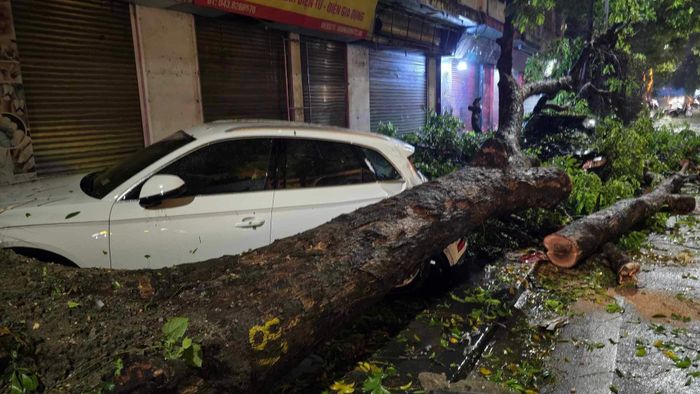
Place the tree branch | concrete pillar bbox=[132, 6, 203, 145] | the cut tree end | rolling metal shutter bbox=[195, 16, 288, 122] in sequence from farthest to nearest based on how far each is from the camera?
the tree branch → rolling metal shutter bbox=[195, 16, 288, 122] → concrete pillar bbox=[132, 6, 203, 145] → the cut tree end

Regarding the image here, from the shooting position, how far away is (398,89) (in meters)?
13.8

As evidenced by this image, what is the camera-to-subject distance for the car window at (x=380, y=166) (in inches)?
173

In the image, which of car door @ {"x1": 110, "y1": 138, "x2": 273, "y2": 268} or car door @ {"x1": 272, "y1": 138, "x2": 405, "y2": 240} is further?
car door @ {"x1": 272, "y1": 138, "x2": 405, "y2": 240}

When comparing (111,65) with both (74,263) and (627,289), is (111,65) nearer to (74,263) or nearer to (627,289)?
(74,263)

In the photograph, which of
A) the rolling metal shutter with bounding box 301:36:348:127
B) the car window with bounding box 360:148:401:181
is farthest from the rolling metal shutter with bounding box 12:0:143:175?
the car window with bounding box 360:148:401:181

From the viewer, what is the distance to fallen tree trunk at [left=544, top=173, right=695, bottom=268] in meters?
5.13

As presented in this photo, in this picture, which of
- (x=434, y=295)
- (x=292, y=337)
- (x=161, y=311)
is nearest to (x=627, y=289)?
(x=434, y=295)

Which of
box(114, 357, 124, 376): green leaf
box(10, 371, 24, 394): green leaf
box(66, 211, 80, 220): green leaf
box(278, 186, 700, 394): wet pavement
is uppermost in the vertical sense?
box(66, 211, 80, 220): green leaf

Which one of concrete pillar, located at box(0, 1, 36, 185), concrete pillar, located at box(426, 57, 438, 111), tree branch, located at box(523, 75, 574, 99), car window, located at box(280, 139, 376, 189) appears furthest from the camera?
concrete pillar, located at box(426, 57, 438, 111)

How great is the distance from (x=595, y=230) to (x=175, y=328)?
16.6 ft

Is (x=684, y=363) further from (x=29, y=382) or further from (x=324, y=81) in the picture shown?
(x=324, y=81)

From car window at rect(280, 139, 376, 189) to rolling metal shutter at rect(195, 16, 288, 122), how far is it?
5.17 m

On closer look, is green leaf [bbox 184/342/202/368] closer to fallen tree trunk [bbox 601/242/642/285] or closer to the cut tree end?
the cut tree end

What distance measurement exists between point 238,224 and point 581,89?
11289 millimetres
